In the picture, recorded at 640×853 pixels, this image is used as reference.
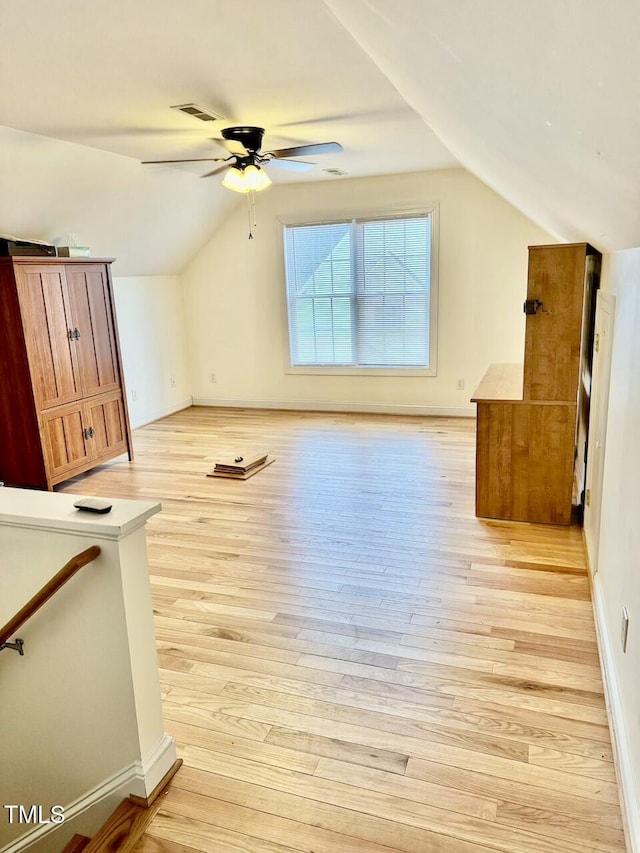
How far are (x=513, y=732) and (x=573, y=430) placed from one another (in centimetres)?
197

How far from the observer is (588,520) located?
3.25 metres

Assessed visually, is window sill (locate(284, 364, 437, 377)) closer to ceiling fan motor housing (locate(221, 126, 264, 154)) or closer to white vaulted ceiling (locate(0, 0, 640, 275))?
white vaulted ceiling (locate(0, 0, 640, 275))

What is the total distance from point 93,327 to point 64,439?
980 mm

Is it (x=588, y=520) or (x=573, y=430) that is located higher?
(x=573, y=430)

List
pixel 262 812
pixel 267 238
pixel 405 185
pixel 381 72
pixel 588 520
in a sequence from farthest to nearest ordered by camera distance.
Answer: pixel 267 238 → pixel 405 185 → pixel 588 520 → pixel 381 72 → pixel 262 812

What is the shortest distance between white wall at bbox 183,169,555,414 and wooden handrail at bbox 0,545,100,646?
204 inches

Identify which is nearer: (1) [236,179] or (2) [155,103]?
(2) [155,103]

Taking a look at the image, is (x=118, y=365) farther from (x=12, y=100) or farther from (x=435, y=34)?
(x=435, y=34)

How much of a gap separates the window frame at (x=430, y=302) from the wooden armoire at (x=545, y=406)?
2.53 m

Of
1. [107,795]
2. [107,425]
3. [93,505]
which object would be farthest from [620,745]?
[107,425]

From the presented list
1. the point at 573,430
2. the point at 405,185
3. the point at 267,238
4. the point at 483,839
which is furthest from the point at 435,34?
the point at 267,238

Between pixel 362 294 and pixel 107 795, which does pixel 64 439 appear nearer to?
pixel 107 795

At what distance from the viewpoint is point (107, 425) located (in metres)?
5.10

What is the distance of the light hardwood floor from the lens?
5.59ft
